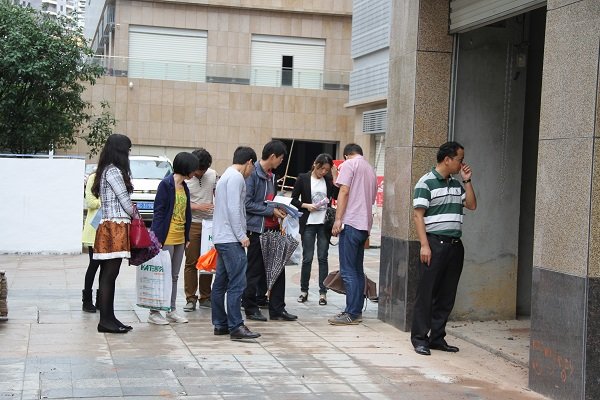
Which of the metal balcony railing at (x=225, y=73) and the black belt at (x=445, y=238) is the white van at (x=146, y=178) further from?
the black belt at (x=445, y=238)

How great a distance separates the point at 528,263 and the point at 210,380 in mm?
4690

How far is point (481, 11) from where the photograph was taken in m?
8.86

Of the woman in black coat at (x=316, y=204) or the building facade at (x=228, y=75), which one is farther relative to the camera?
the building facade at (x=228, y=75)

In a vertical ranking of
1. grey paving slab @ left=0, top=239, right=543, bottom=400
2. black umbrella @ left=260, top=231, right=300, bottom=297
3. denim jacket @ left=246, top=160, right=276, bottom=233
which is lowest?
grey paving slab @ left=0, top=239, right=543, bottom=400

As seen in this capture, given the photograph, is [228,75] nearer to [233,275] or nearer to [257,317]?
[257,317]

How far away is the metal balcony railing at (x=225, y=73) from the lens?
34.9 m

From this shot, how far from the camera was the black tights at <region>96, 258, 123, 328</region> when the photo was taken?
8977 mm

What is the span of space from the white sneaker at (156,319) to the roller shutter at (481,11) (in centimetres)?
413

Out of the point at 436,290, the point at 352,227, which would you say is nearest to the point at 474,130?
the point at 352,227

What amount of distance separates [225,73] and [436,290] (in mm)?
28060

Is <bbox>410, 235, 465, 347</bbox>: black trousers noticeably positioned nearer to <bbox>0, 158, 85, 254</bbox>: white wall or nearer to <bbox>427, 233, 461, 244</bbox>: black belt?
<bbox>427, 233, 461, 244</bbox>: black belt

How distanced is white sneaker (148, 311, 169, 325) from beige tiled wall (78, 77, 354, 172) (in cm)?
2615

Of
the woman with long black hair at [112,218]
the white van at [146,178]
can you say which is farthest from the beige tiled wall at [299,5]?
the woman with long black hair at [112,218]

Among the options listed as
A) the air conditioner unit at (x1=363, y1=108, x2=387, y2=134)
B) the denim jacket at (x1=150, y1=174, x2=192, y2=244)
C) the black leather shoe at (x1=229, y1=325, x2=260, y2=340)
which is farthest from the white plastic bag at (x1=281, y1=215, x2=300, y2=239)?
the air conditioner unit at (x1=363, y1=108, x2=387, y2=134)
